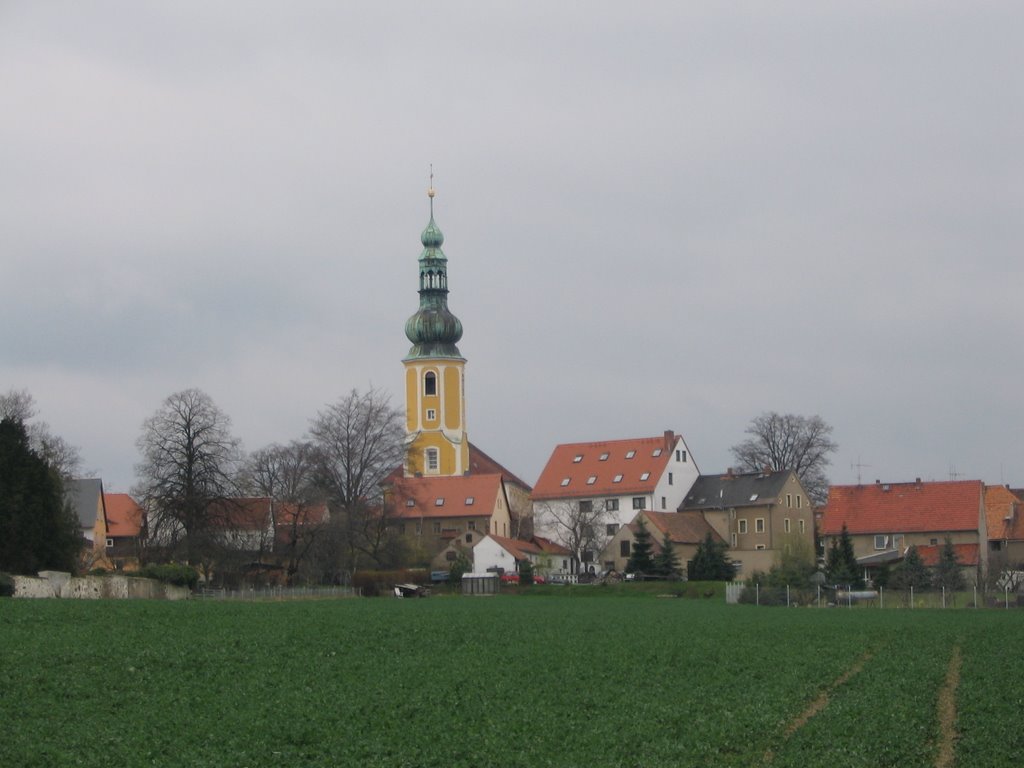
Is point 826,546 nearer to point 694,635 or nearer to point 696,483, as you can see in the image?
point 696,483

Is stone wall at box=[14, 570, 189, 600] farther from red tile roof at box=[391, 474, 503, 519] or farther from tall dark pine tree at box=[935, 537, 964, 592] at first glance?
red tile roof at box=[391, 474, 503, 519]

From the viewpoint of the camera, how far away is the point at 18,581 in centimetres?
4888

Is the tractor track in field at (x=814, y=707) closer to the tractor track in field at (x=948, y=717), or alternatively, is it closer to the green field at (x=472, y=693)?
the green field at (x=472, y=693)

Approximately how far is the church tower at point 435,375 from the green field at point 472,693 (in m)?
84.3

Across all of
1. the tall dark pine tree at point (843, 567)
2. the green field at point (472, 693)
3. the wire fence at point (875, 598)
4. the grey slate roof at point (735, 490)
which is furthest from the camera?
the grey slate roof at point (735, 490)

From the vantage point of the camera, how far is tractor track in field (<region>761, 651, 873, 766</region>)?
22344 millimetres

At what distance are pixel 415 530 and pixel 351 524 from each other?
28.7 m

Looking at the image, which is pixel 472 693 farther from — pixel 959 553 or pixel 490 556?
pixel 490 556

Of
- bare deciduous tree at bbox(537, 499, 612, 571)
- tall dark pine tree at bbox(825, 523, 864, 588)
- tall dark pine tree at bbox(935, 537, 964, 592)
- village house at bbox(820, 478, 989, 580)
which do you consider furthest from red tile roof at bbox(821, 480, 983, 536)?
bare deciduous tree at bbox(537, 499, 612, 571)

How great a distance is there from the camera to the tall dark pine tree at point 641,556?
89.4 m

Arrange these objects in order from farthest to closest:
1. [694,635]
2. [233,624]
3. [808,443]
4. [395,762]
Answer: [808,443] < [694,635] < [233,624] < [395,762]

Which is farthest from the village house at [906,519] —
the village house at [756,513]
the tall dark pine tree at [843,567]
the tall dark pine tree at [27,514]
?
the tall dark pine tree at [27,514]

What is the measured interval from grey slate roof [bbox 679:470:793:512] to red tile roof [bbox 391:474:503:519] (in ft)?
47.1

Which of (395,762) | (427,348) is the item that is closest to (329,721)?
(395,762)
